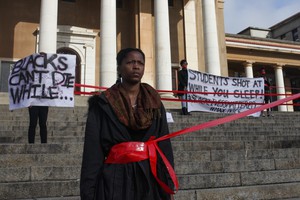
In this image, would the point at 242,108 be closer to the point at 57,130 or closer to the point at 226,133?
Answer: the point at 226,133

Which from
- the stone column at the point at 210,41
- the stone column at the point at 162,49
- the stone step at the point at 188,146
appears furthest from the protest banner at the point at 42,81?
the stone column at the point at 210,41

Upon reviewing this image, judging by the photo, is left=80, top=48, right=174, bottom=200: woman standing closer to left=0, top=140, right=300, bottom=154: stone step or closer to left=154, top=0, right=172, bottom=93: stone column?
left=0, top=140, right=300, bottom=154: stone step

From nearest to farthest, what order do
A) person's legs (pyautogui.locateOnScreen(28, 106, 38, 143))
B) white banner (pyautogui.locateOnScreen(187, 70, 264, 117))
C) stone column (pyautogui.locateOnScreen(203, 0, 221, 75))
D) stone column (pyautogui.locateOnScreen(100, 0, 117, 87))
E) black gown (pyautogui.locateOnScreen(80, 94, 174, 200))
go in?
1. black gown (pyautogui.locateOnScreen(80, 94, 174, 200))
2. person's legs (pyautogui.locateOnScreen(28, 106, 38, 143))
3. white banner (pyautogui.locateOnScreen(187, 70, 264, 117))
4. stone column (pyautogui.locateOnScreen(100, 0, 117, 87))
5. stone column (pyautogui.locateOnScreen(203, 0, 221, 75))

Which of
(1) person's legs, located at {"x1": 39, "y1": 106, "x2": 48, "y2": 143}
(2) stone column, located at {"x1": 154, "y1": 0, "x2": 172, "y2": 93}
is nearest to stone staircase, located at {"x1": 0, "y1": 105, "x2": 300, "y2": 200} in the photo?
(1) person's legs, located at {"x1": 39, "y1": 106, "x2": 48, "y2": 143}

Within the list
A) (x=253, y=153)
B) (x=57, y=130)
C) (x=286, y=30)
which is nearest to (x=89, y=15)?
(x=57, y=130)

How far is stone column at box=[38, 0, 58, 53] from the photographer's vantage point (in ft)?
54.6

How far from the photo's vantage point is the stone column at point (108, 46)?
57.9 feet

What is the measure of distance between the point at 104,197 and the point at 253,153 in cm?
481

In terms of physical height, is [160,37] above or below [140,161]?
above

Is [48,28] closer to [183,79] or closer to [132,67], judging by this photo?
[183,79]

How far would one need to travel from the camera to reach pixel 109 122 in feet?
7.64

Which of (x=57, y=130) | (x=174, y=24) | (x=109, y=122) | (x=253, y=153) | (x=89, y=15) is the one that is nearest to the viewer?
(x=109, y=122)

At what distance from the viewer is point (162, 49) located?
1959 centimetres

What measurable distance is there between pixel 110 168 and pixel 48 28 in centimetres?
1596
